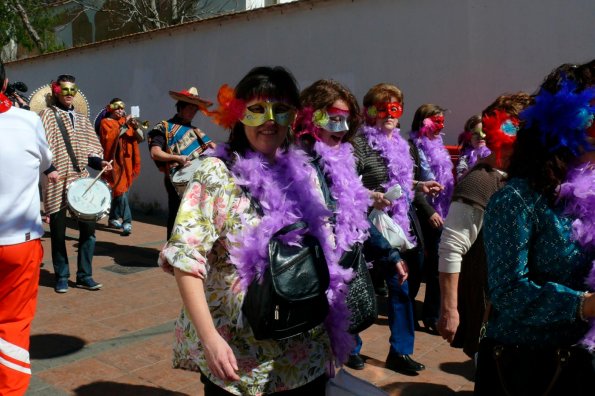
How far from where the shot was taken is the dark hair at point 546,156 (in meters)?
1.89

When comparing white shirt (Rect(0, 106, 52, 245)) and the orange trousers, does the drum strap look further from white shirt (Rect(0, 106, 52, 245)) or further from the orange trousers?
the orange trousers

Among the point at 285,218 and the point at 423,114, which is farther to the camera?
the point at 423,114

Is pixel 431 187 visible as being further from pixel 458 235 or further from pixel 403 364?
pixel 458 235

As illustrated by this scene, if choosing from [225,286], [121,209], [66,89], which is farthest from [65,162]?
[225,286]

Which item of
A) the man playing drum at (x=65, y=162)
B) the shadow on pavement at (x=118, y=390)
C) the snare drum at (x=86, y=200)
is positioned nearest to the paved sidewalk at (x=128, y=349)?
the shadow on pavement at (x=118, y=390)

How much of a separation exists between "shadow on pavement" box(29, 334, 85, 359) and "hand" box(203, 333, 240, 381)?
2.84m

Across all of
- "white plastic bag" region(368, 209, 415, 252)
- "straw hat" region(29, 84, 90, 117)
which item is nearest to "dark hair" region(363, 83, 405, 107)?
"white plastic bag" region(368, 209, 415, 252)

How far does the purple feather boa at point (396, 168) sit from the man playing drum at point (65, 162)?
2.92m

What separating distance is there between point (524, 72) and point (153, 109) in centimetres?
694

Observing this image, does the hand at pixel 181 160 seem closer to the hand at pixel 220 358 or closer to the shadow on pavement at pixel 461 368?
the shadow on pavement at pixel 461 368

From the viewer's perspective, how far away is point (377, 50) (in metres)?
7.92

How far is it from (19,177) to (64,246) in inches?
116

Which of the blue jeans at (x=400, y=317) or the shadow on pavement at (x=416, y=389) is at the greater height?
the blue jeans at (x=400, y=317)

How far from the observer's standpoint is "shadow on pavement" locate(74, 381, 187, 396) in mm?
3744
